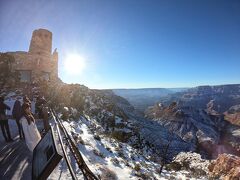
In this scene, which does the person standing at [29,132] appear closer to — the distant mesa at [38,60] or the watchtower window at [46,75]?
the distant mesa at [38,60]

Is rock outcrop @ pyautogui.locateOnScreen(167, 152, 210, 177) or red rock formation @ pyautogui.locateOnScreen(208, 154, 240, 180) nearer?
red rock formation @ pyautogui.locateOnScreen(208, 154, 240, 180)

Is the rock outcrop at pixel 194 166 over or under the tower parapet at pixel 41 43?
under

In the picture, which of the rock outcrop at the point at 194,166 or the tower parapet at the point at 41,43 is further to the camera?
the tower parapet at the point at 41,43

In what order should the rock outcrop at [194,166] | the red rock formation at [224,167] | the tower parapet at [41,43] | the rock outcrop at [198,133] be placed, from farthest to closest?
the rock outcrop at [198,133] < the tower parapet at [41,43] < the rock outcrop at [194,166] < the red rock formation at [224,167]

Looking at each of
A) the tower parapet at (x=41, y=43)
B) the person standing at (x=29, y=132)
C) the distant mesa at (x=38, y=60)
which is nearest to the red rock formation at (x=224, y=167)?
the person standing at (x=29, y=132)

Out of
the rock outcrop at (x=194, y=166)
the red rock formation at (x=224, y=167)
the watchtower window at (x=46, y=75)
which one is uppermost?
the watchtower window at (x=46, y=75)

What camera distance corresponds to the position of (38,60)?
3045cm

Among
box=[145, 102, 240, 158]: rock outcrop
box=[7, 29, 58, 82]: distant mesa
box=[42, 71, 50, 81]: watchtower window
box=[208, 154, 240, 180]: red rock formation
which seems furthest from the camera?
box=[145, 102, 240, 158]: rock outcrop

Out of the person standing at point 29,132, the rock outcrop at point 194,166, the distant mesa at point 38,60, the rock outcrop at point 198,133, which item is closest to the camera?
the person standing at point 29,132

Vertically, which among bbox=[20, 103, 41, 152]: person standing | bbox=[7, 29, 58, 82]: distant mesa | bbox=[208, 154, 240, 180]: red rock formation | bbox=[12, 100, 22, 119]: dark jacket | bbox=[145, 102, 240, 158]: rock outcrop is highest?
bbox=[7, 29, 58, 82]: distant mesa

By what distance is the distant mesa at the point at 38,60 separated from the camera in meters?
29.3

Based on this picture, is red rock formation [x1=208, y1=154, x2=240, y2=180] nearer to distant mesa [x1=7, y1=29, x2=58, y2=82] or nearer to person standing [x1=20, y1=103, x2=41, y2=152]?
person standing [x1=20, y1=103, x2=41, y2=152]

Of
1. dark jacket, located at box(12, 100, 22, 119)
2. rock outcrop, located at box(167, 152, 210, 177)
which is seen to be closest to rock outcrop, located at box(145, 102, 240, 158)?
rock outcrop, located at box(167, 152, 210, 177)

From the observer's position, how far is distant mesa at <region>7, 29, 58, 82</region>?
29344 mm
